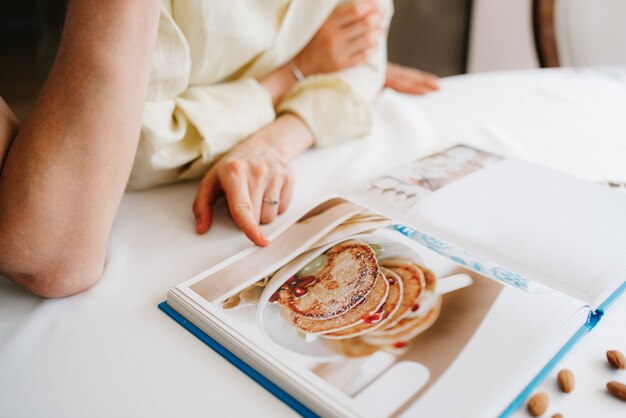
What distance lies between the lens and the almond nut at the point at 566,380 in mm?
375

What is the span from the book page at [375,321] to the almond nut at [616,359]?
1.2 inches

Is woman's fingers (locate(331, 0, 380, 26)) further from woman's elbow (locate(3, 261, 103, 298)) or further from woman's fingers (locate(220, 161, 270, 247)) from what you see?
woman's elbow (locate(3, 261, 103, 298))

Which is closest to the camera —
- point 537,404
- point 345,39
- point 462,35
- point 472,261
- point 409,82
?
point 537,404

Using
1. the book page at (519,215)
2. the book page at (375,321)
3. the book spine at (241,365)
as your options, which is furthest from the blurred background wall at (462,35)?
the book spine at (241,365)

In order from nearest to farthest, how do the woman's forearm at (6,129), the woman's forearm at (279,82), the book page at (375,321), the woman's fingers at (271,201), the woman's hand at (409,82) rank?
the book page at (375,321), the woman's forearm at (6,129), the woman's fingers at (271,201), the woman's forearm at (279,82), the woman's hand at (409,82)

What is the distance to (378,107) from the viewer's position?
873mm

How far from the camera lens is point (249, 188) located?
567mm

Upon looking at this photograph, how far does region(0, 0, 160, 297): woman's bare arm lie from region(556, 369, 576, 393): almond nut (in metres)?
0.37

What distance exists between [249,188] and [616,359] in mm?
358

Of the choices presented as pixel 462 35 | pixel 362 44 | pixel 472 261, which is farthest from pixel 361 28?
pixel 462 35

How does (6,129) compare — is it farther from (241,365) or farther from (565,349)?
(565,349)

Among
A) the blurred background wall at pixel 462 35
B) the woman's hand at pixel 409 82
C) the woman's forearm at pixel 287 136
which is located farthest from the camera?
the blurred background wall at pixel 462 35

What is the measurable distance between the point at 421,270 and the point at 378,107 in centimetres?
47

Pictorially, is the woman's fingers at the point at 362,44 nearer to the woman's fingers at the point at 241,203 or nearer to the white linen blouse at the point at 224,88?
the white linen blouse at the point at 224,88
